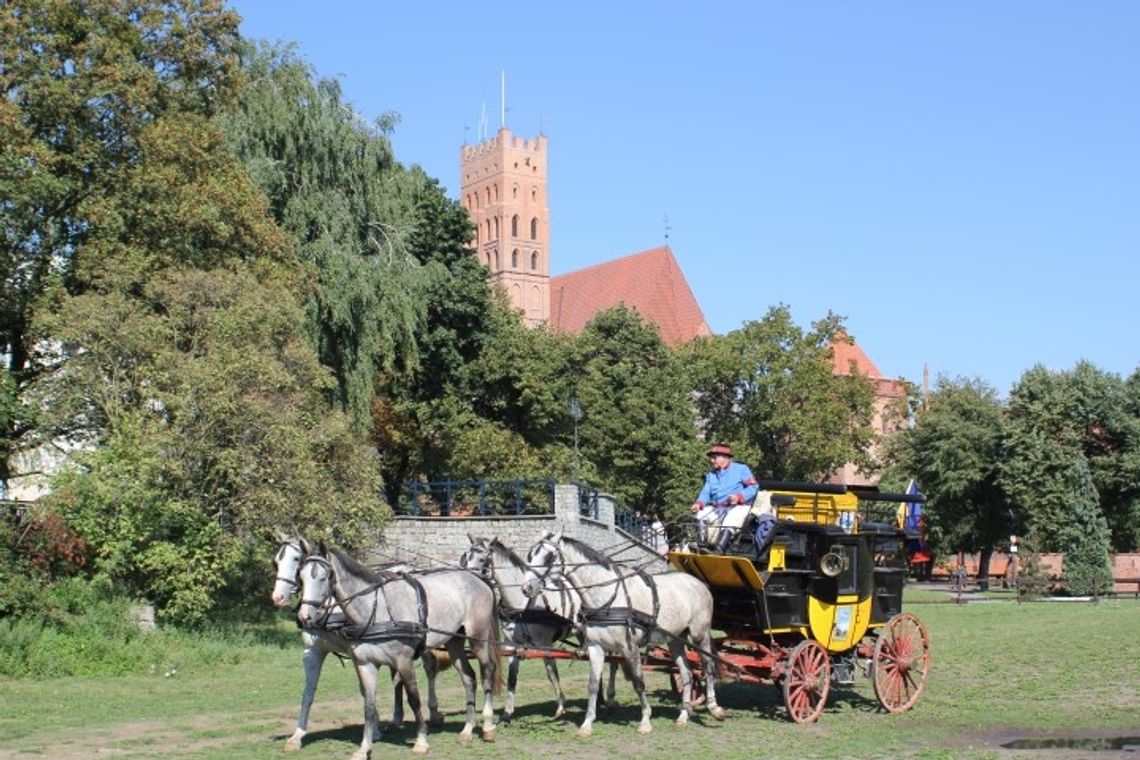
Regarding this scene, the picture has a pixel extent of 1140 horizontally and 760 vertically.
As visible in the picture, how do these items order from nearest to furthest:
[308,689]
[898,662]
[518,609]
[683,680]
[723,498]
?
[308,689], [683,680], [518,609], [723,498], [898,662]

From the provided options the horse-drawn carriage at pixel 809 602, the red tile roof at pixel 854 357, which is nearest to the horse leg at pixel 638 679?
the horse-drawn carriage at pixel 809 602

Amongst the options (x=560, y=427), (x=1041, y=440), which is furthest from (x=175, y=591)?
(x=1041, y=440)

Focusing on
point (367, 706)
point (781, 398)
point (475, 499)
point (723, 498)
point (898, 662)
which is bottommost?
point (367, 706)

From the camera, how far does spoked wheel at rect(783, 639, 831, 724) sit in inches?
594

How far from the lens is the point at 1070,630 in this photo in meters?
26.6

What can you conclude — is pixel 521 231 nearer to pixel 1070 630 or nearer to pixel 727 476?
pixel 1070 630

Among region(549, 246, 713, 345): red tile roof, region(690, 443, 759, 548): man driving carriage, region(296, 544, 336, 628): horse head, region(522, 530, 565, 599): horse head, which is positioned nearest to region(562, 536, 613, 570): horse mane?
region(522, 530, 565, 599): horse head

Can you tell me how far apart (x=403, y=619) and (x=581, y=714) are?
10.6 ft

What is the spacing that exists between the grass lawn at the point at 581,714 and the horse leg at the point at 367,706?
1.60 ft

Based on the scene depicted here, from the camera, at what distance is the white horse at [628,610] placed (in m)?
14.8

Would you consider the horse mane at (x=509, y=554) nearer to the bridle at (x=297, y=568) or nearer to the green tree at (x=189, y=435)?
the bridle at (x=297, y=568)

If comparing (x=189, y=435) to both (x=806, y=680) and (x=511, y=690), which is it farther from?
(x=806, y=680)

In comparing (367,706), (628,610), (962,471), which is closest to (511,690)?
(628,610)

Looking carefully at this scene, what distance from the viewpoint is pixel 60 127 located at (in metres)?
27.7
